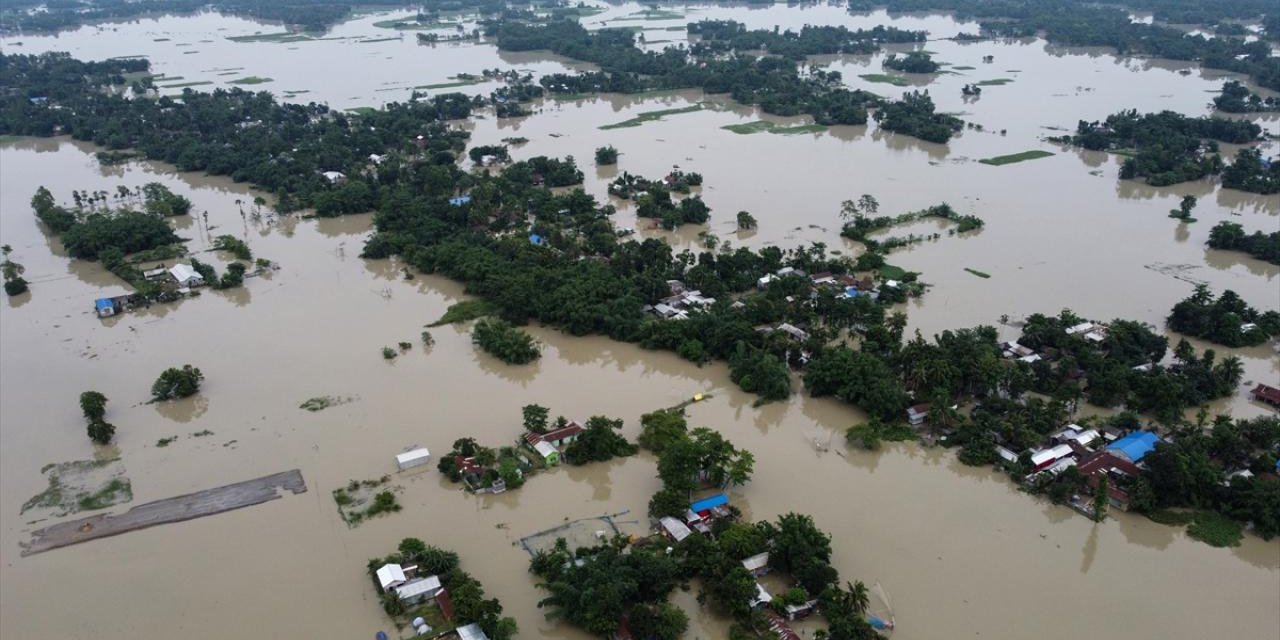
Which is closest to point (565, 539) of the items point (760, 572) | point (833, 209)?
point (760, 572)

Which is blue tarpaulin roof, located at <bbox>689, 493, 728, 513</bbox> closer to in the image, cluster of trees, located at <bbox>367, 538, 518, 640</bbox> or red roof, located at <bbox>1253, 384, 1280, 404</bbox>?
cluster of trees, located at <bbox>367, 538, 518, 640</bbox>

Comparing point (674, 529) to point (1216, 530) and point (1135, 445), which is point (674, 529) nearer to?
point (1135, 445)

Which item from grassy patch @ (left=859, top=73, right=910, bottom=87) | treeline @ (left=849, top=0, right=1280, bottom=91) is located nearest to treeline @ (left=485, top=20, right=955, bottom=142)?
grassy patch @ (left=859, top=73, right=910, bottom=87)

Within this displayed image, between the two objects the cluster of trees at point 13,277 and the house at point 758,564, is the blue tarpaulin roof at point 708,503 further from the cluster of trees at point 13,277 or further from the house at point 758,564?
the cluster of trees at point 13,277

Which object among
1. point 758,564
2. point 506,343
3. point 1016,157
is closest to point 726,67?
point 1016,157

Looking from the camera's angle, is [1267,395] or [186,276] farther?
[186,276]

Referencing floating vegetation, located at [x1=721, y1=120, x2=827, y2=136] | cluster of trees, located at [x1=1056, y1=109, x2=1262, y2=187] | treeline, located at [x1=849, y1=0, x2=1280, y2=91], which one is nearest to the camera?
cluster of trees, located at [x1=1056, y1=109, x2=1262, y2=187]
